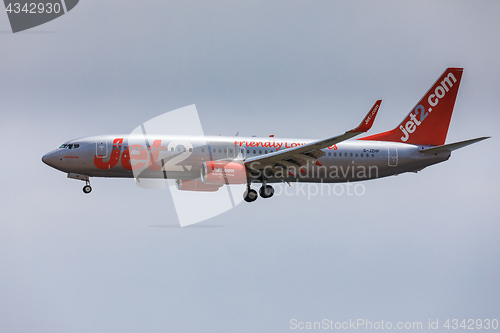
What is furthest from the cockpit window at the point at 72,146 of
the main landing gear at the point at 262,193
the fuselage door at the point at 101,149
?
the main landing gear at the point at 262,193

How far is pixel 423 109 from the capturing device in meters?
50.4

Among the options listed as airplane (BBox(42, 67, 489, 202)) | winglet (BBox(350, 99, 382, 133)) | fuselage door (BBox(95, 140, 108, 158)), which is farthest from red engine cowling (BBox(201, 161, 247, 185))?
winglet (BBox(350, 99, 382, 133))

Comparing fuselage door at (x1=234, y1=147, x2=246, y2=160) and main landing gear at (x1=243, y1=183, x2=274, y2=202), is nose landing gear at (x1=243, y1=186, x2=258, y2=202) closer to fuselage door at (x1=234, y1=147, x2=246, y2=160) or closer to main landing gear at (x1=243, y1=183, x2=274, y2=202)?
main landing gear at (x1=243, y1=183, x2=274, y2=202)

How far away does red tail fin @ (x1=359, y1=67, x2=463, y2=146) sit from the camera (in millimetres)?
48750

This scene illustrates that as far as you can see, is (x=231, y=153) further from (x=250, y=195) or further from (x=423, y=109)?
(x=423, y=109)

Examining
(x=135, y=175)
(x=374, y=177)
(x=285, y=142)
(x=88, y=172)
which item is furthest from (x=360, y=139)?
(x=88, y=172)

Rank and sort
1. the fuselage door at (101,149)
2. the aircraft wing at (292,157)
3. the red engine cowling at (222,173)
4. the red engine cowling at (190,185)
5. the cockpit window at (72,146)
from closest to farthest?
the aircraft wing at (292,157) < the red engine cowling at (222,173) < the fuselage door at (101,149) < the cockpit window at (72,146) < the red engine cowling at (190,185)

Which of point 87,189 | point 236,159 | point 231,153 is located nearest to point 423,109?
point 236,159

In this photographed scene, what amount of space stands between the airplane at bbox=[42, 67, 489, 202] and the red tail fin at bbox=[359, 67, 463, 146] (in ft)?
3.60

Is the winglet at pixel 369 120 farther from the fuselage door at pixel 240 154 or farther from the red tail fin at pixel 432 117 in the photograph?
the red tail fin at pixel 432 117

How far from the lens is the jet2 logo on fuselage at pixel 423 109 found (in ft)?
161

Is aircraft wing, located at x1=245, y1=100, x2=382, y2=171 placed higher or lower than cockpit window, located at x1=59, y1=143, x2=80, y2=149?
lower

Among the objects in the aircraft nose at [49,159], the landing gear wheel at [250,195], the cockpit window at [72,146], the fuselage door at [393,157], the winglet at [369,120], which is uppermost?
the winglet at [369,120]

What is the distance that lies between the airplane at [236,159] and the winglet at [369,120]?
3967 mm
